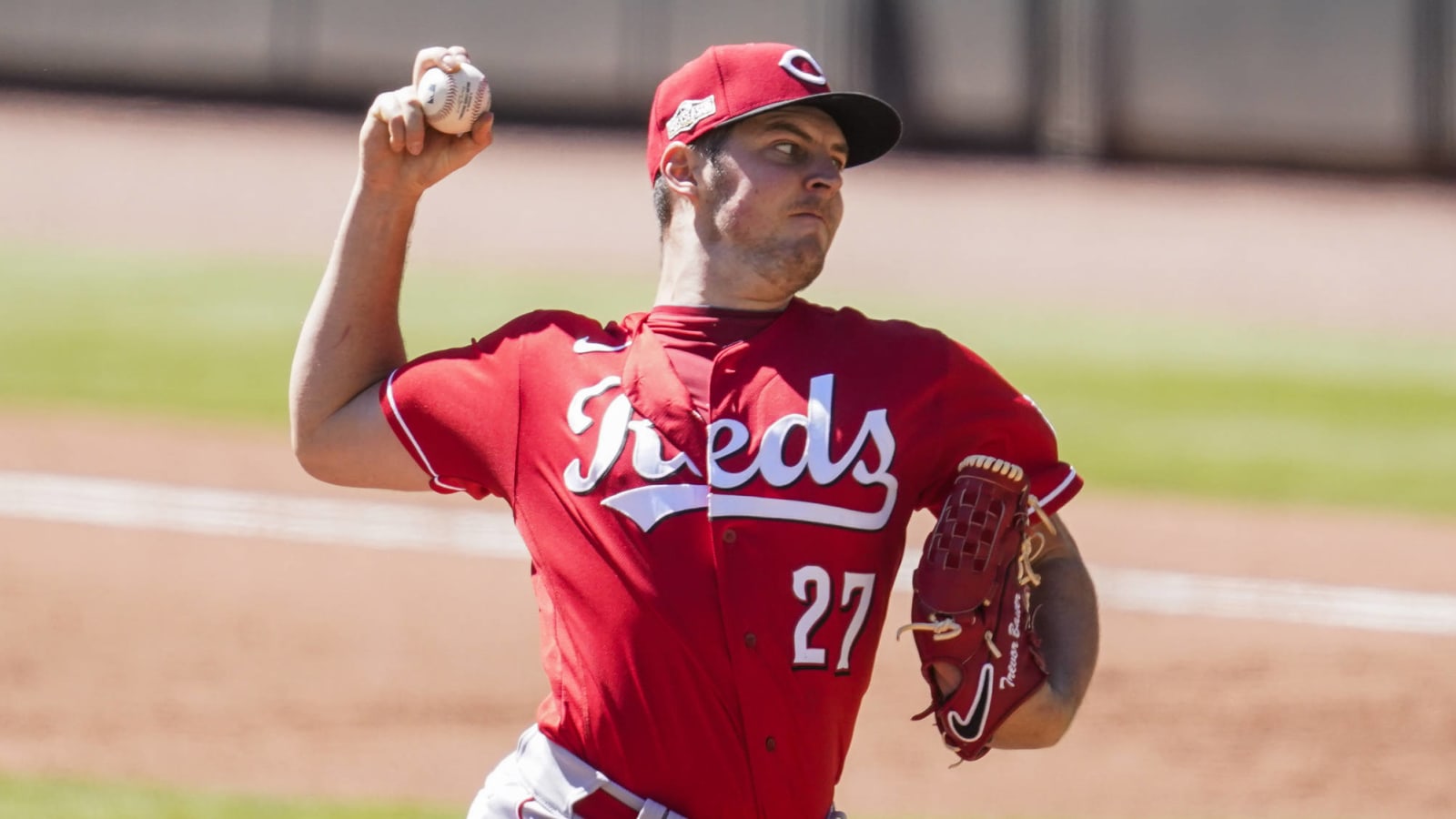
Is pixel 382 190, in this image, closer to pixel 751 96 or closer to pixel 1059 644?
pixel 751 96

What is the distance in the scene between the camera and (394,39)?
18750mm

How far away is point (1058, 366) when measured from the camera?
1309 cm

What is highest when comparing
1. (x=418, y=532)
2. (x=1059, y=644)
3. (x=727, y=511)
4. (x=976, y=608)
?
(x=727, y=511)

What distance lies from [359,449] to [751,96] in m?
0.83

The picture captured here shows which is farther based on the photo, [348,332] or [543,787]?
[348,332]

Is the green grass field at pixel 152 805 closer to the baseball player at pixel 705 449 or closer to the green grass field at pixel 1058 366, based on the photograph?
the baseball player at pixel 705 449

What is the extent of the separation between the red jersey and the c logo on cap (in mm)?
360

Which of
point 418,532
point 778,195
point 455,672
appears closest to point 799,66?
point 778,195

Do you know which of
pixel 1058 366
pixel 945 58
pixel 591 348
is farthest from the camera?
pixel 945 58

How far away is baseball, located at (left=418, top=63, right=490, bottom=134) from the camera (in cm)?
296

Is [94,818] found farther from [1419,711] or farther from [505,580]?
[1419,711]

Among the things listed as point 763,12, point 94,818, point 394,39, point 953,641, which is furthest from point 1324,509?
point 394,39

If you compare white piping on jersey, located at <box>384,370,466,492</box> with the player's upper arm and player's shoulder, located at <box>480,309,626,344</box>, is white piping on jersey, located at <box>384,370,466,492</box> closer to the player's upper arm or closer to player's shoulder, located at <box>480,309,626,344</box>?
the player's upper arm

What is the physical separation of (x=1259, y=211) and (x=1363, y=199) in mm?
1263
